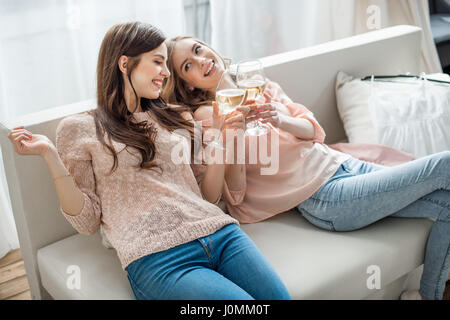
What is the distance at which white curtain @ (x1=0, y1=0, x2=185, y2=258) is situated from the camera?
2162 mm

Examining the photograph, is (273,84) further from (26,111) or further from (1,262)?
(1,262)

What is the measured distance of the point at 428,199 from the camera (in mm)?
1723

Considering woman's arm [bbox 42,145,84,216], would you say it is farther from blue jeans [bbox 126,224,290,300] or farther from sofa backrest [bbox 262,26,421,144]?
sofa backrest [bbox 262,26,421,144]

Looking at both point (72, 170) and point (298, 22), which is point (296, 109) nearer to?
point (72, 170)

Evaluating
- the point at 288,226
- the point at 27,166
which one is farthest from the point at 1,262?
the point at 288,226

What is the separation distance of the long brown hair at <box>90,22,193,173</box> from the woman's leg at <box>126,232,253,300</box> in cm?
27

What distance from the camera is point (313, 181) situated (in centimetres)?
176

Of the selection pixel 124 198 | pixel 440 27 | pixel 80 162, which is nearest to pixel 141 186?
pixel 124 198

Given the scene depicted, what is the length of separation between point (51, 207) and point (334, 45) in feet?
4.56

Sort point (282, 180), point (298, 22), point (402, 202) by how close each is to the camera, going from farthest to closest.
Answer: point (298, 22) → point (282, 180) → point (402, 202)

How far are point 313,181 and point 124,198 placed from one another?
0.63 meters

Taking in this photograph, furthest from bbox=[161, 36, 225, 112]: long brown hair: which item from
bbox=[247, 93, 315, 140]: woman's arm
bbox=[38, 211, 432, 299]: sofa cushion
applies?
bbox=[38, 211, 432, 299]: sofa cushion

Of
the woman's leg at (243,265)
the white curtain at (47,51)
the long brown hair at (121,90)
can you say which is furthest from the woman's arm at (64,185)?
the white curtain at (47,51)

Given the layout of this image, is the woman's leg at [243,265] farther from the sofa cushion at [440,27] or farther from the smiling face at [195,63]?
the sofa cushion at [440,27]
